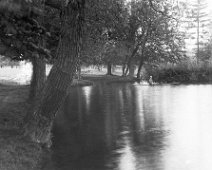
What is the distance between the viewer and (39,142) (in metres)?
9.84

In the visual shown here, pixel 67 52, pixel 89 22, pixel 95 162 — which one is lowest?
pixel 95 162

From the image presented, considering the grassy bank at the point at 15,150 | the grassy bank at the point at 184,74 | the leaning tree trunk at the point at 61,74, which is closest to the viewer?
the grassy bank at the point at 15,150

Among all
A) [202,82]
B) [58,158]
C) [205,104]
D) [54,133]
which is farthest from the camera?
[202,82]

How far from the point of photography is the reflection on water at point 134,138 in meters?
8.41

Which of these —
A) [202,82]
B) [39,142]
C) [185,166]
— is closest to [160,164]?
[185,166]

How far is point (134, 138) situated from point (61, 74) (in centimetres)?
306

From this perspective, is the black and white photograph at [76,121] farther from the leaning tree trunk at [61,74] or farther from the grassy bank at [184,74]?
the grassy bank at [184,74]

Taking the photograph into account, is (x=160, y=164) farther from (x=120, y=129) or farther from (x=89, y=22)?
(x=89, y=22)

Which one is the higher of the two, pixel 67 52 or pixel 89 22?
pixel 89 22

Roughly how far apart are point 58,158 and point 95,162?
3.17 ft

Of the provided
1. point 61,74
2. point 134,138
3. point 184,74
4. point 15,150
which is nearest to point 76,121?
point 134,138

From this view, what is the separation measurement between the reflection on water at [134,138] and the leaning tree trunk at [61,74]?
2.47 feet

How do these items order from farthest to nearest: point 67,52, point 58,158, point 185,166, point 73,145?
point 73,145 → point 67,52 → point 58,158 → point 185,166

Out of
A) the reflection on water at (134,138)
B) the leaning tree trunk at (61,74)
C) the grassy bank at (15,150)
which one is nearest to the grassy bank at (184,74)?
the reflection on water at (134,138)
